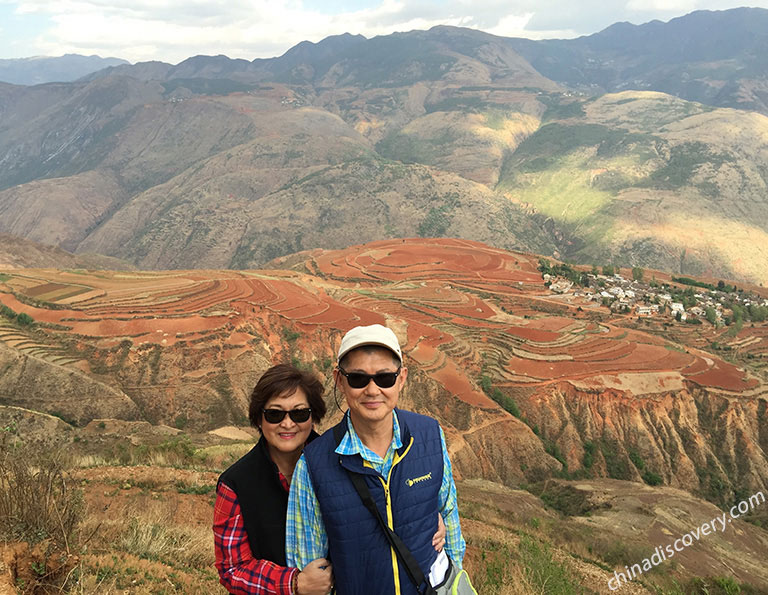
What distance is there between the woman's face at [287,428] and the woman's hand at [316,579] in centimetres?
81

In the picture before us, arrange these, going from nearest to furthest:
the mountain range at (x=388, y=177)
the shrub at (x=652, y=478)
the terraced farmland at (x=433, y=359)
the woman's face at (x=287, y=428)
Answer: the woman's face at (x=287, y=428), the terraced farmland at (x=433, y=359), the shrub at (x=652, y=478), the mountain range at (x=388, y=177)

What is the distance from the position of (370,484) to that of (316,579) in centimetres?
68

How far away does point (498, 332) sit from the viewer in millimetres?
37906

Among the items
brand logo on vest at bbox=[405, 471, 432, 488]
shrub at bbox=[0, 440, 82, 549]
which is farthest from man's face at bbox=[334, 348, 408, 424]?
shrub at bbox=[0, 440, 82, 549]

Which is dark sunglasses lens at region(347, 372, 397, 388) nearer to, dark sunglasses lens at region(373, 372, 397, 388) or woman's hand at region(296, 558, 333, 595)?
dark sunglasses lens at region(373, 372, 397, 388)

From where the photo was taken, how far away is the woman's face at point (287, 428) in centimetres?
336

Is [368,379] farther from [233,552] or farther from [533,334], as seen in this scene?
[533,334]

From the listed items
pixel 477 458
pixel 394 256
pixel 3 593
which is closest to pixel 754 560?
pixel 477 458

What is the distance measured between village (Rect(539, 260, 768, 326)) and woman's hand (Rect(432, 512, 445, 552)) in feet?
161

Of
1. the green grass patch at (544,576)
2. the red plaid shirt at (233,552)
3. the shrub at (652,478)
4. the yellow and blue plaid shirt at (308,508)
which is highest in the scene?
the yellow and blue plaid shirt at (308,508)

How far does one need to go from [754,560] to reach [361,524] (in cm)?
2294

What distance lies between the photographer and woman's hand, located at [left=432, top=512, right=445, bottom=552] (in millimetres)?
3057

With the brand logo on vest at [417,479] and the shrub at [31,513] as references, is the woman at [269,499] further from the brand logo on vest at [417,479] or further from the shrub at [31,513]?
the shrub at [31,513]

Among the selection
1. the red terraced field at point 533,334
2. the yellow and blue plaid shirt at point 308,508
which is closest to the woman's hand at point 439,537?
the yellow and blue plaid shirt at point 308,508
